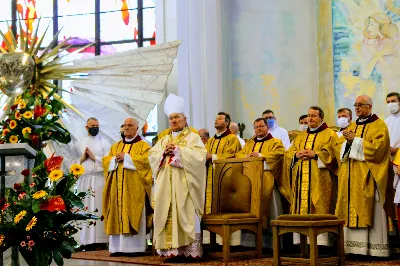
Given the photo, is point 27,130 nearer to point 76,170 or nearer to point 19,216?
point 76,170

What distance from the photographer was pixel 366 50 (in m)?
11.1

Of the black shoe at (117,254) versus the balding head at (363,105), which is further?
the black shoe at (117,254)

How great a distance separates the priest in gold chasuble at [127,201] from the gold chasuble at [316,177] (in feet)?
6.22

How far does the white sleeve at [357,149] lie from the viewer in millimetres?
7559

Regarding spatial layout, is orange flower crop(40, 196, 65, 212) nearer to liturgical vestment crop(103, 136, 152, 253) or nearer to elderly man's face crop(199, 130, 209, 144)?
liturgical vestment crop(103, 136, 152, 253)

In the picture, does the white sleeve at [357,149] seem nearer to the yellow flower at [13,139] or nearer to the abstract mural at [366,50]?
the abstract mural at [366,50]

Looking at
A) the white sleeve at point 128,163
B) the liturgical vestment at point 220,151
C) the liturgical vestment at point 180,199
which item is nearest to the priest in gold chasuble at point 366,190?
the liturgical vestment at point 180,199

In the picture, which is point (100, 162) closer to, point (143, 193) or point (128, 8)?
point (143, 193)

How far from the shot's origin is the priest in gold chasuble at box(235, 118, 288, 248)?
8.52 meters

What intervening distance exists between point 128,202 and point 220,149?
4.23 ft

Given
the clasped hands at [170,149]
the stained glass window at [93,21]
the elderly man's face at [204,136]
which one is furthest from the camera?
the stained glass window at [93,21]

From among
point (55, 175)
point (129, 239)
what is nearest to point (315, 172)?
point (129, 239)

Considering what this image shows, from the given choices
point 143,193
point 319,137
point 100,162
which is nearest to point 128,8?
point 100,162

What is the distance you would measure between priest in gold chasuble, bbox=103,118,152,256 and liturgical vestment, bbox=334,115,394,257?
8.20 feet
